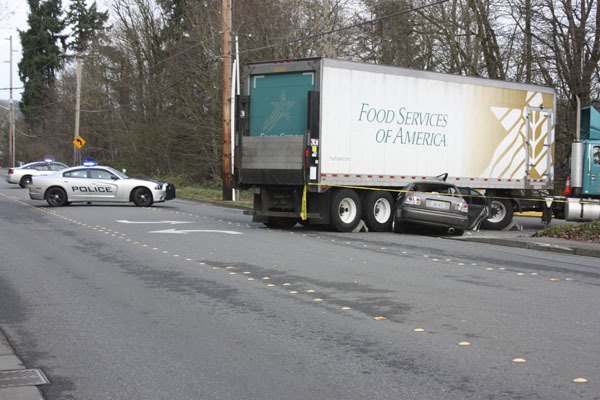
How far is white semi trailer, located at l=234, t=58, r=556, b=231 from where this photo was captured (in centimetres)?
1727

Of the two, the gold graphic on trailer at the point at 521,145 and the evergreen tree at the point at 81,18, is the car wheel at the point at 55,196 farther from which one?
the evergreen tree at the point at 81,18

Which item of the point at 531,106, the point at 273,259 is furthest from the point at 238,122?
the point at 531,106

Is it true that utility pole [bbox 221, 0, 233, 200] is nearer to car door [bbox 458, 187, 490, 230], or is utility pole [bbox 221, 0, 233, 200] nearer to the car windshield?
car door [bbox 458, 187, 490, 230]

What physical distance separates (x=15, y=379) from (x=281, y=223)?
45.6 ft

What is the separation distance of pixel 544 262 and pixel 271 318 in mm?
6983

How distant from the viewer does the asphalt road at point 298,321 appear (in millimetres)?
5398

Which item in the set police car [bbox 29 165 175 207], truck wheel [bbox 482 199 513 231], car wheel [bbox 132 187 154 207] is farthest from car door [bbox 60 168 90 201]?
truck wheel [bbox 482 199 513 231]

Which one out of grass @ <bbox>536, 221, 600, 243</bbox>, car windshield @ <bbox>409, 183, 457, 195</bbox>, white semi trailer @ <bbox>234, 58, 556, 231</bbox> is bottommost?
grass @ <bbox>536, 221, 600, 243</bbox>

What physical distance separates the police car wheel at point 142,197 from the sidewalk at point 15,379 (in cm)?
1947

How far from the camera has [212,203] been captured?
29281 mm

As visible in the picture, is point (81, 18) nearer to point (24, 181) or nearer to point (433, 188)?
point (24, 181)

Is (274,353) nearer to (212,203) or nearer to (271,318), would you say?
(271,318)

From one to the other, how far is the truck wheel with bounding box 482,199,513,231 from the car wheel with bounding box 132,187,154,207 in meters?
11.8

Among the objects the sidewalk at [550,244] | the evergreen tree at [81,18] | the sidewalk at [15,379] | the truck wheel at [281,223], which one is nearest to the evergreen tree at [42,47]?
the evergreen tree at [81,18]
